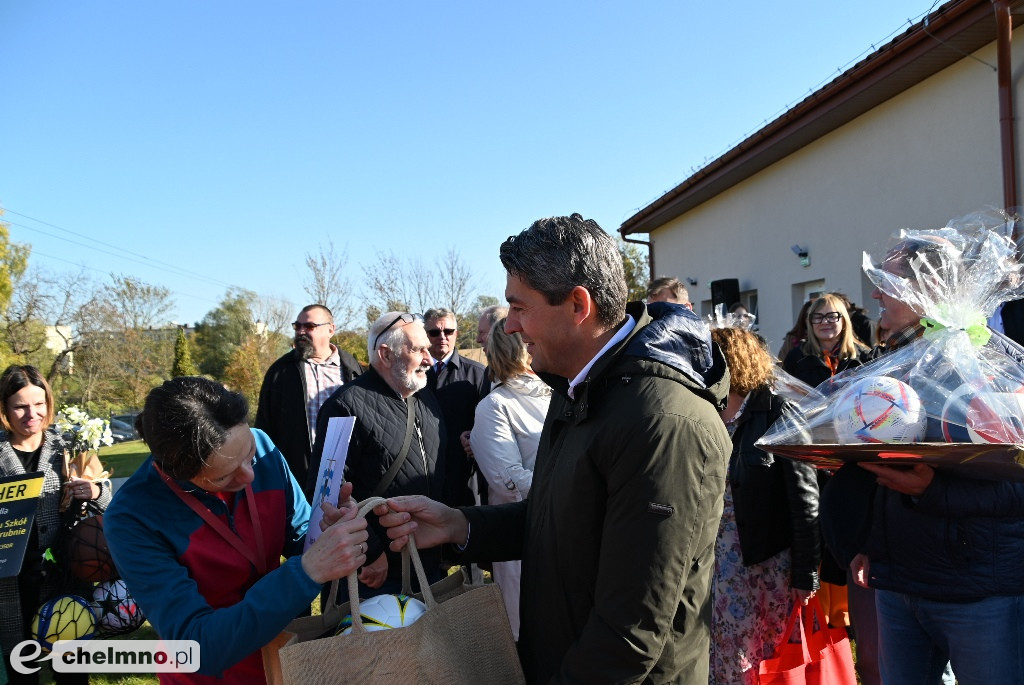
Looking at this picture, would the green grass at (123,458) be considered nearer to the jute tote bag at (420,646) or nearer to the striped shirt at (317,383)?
the striped shirt at (317,383)

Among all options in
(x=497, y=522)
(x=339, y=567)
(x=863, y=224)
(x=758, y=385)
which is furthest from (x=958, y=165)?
(x=339, y=567)

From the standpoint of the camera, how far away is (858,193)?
425 inches

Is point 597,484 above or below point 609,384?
below

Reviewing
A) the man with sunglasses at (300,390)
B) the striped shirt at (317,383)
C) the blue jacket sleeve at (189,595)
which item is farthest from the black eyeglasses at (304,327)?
the blue jacket sleeve at (189,595)

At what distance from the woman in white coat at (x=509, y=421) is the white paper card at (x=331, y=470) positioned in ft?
5.12

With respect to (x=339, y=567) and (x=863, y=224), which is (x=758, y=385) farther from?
(x=863, y=224)

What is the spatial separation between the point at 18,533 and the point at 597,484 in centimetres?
389

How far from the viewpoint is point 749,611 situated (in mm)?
3322

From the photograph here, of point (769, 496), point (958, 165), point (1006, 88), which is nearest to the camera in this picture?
point (769, 496)

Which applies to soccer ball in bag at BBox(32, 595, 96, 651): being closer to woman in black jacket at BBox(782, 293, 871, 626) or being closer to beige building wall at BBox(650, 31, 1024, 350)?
woman in black jacket at BBox(782, 293, 871, 626)

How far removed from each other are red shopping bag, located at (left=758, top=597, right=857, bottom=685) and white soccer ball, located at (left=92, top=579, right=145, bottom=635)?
345 centimetres

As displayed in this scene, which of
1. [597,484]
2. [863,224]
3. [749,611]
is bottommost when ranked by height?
[749,611]

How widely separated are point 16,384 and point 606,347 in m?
4.11

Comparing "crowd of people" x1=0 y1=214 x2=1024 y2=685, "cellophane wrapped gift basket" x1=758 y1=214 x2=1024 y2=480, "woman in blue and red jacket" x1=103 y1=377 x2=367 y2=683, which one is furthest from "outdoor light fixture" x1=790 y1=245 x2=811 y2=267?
"woman in blue and red jacket" x1=103 y1=377 x2=367 y2=683
